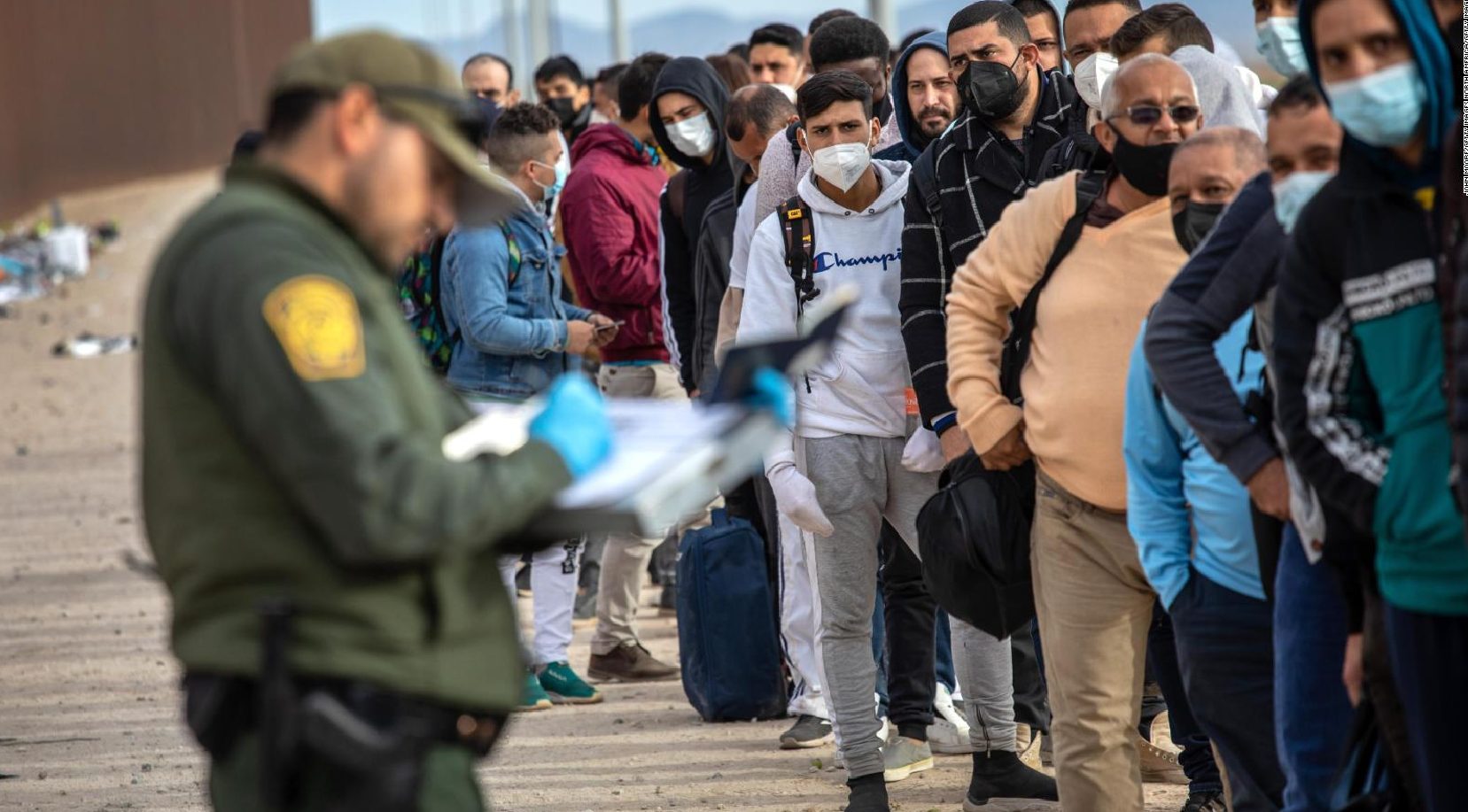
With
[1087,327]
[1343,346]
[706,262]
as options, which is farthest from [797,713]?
[1343,346]

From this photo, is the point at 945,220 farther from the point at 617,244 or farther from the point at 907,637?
the point at 617,244

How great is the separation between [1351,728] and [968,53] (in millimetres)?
3081

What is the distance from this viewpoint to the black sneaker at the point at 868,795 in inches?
220

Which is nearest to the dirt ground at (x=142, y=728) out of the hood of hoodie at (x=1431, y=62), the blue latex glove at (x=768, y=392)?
the blue latex glove at (x=768, y=392)

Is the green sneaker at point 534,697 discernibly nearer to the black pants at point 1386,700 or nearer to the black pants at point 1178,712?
the black pants at point 1178,712

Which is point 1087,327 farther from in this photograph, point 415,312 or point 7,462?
point 7,462

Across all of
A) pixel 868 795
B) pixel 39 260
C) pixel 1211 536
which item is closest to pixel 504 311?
pixel 868 795

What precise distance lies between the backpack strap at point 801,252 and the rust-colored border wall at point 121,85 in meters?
30.7

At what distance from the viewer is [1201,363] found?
3.79m

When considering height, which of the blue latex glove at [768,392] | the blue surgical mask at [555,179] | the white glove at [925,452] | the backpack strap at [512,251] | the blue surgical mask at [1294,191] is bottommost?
the white glove at [925,452]

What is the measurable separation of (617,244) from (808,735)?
8.18ft

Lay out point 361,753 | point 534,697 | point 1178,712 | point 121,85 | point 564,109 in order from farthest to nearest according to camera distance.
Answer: point 121,85 < point 564,109 < point 534,697 < point 1178,712 < point 361,753

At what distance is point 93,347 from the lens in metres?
22.6

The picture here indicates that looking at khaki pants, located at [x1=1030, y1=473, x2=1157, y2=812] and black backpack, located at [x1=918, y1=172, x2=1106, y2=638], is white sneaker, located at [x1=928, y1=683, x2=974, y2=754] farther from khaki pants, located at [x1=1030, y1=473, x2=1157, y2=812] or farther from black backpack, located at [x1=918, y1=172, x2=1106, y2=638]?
khaki pants, located at [x1=1030, y1=473, x2=1157, y2=812]
